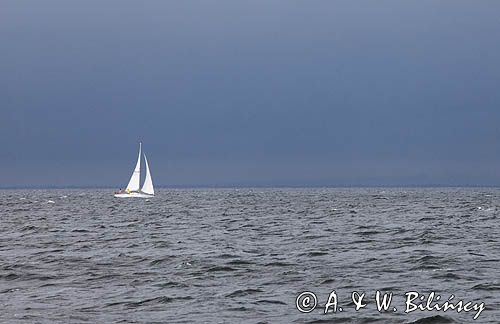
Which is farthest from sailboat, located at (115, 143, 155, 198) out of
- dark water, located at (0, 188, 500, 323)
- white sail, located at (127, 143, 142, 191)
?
dark water, located at (0, 188, 500, 323)

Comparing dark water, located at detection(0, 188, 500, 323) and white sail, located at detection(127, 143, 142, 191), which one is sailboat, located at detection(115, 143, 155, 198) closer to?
white sail, located at detection(127, 143, 142, 191)

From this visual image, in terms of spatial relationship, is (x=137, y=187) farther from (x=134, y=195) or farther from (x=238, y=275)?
(x=238, y=275)

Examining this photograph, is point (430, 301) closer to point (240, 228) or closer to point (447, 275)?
point (447, 275)

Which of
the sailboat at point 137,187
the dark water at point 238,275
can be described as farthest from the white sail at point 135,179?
the dark water at point 238,275

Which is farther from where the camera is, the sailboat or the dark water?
the sailboat

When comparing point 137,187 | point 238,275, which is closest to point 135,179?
point 137,187

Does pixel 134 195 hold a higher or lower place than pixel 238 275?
higher

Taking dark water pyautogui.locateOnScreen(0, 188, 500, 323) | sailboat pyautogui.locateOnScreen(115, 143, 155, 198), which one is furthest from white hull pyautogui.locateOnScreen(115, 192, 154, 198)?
dark water pyautogui.locateOnScreen(0, 188, 500, 323)

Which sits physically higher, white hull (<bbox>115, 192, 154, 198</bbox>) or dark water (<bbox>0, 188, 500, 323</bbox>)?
white hull (<bbox>115, 192, 154, 198</bbox>)

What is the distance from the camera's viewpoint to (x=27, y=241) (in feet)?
131

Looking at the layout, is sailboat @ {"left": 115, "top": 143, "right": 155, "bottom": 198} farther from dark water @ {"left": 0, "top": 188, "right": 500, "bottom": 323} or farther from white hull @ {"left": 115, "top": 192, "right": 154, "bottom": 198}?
dark water @ {"left": 0, "top": 188, "right": 500, "bottom": 323}

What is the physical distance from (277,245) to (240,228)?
13.8m

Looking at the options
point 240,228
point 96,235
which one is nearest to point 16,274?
point 96,235

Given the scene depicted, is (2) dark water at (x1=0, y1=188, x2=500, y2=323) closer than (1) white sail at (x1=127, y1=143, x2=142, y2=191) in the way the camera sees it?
Yes
